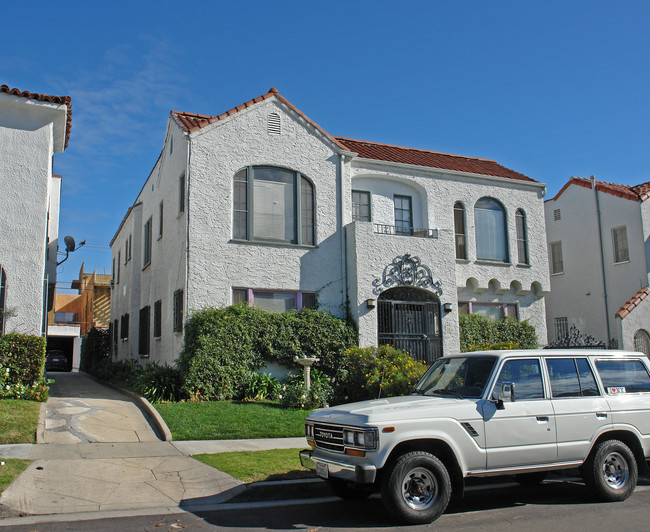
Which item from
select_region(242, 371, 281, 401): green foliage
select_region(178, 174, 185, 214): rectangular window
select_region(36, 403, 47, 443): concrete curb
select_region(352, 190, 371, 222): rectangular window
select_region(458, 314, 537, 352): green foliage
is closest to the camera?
select_region(36, 403, 47, 443): concrete curb

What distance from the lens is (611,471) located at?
7352 mm

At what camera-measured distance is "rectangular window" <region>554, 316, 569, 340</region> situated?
24.3 metres

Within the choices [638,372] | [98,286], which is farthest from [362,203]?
[98,286]

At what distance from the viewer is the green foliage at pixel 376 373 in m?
13.9

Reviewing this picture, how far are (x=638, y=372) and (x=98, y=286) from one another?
36.6m

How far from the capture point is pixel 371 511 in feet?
22.5

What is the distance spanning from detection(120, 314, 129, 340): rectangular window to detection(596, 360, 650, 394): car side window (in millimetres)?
18595

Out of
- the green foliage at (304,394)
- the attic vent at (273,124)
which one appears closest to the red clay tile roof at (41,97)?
the attic vent at (273,124)

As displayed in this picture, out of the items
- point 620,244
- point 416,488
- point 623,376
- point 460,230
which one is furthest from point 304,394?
point 620,244

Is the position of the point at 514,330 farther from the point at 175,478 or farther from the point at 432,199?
the point at 175,478

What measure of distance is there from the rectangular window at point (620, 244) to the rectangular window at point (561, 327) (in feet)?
10.2

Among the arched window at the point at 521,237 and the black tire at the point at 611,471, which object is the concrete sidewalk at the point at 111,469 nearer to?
the black tire at the point at 611,471

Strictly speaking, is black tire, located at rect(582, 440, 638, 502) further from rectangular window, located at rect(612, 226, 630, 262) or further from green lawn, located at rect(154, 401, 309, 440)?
rectangular window, located at rect(612, 226, 630, 262)

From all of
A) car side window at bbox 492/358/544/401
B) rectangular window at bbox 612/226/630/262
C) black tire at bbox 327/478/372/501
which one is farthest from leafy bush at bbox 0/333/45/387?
rectangular window at bbox 612/226/630/262
